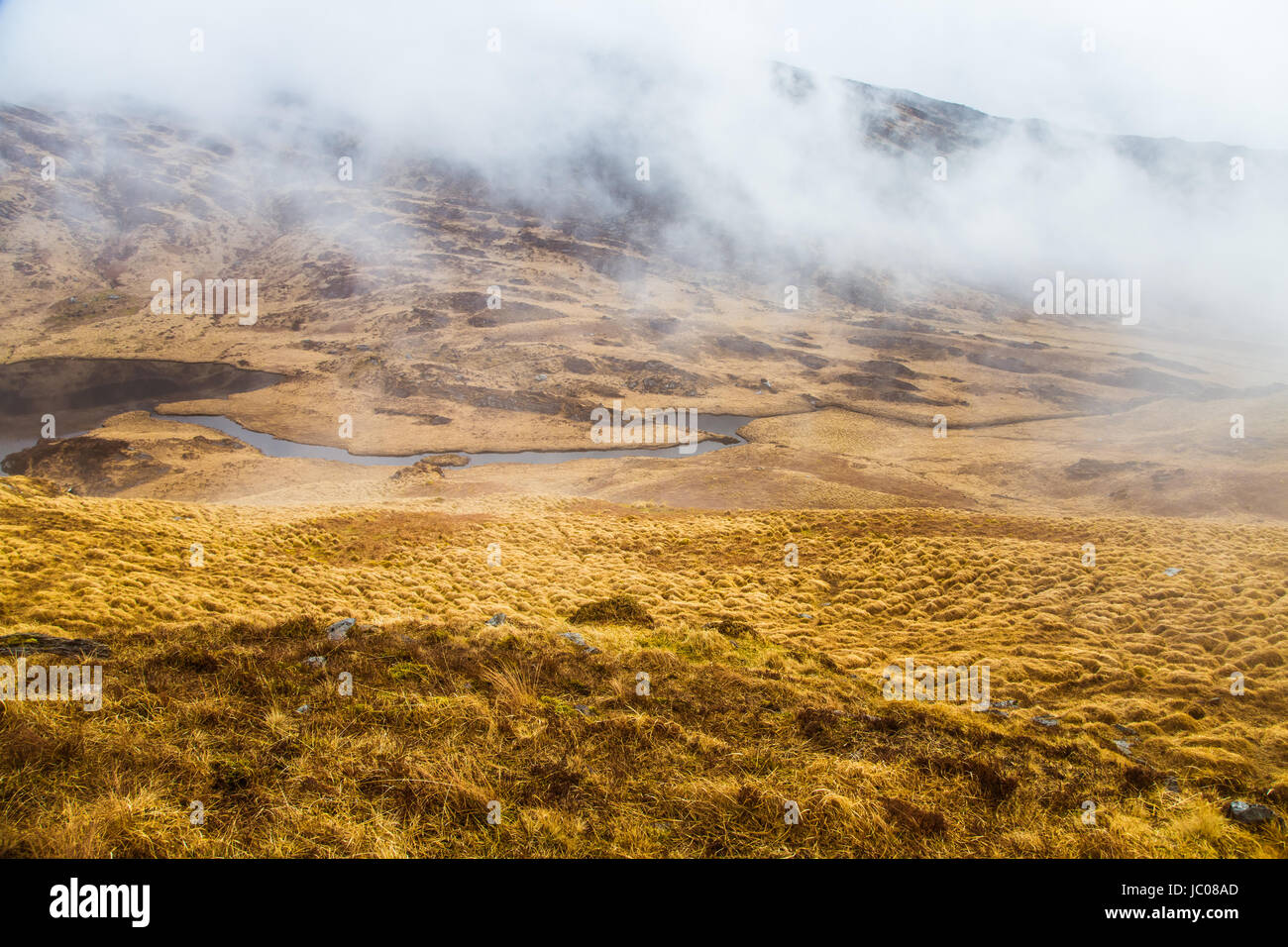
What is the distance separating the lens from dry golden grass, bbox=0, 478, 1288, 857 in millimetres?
5051

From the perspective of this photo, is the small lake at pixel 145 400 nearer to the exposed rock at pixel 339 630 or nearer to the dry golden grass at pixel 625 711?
the dry golden grass at pixel 625 711

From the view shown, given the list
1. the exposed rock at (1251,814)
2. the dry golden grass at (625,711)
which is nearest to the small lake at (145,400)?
the dry golden grass at (625,711)

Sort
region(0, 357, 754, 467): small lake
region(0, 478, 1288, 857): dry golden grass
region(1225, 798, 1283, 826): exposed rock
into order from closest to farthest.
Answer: region(0, 478, 1288, 857): dry golden grass, region(1225, 798, 1283, 826): exposed rock, region(0, 357, 754, 467): small lake

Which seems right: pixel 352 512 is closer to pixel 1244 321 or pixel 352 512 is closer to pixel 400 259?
pixel 400 259

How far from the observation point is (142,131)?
7195 inches

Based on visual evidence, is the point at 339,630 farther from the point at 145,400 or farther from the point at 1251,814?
the point at 145,400

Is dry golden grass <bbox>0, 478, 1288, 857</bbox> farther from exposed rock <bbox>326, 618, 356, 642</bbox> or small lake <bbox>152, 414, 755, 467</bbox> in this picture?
small lake <bbox>152, 414, 755, 467</bbox>

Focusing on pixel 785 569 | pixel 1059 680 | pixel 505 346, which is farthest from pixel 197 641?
pixel 505 346

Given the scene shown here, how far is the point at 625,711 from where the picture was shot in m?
7.67

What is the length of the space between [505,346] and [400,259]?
5791 cm

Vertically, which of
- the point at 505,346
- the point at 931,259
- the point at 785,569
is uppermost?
the point at 931,259

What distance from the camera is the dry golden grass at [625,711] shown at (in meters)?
5.05

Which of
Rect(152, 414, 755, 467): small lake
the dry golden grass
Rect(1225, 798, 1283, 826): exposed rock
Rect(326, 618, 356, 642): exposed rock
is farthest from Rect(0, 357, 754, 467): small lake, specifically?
Rect(1225, 798, 1283, 826): exposed rock

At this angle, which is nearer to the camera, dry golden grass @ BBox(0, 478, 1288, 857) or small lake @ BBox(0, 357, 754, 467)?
dry golden grass @ BBox(0, 478, 1288, 857)
